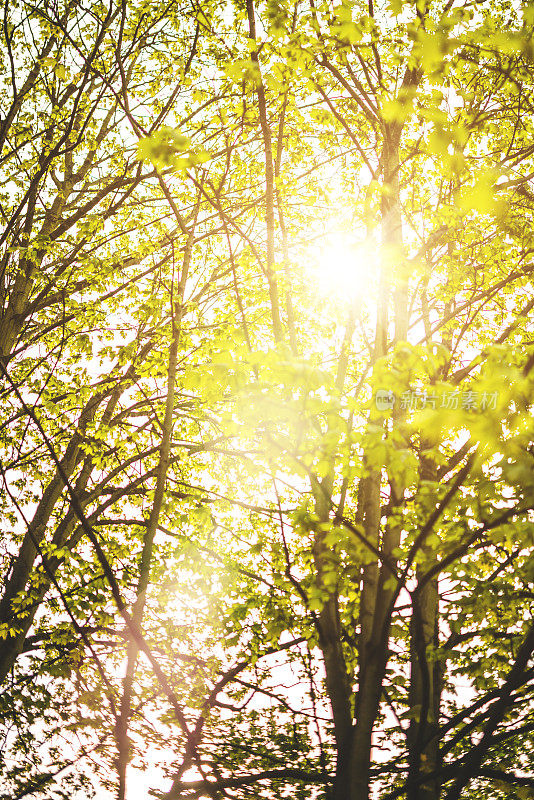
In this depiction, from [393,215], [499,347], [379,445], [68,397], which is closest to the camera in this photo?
[499,347]

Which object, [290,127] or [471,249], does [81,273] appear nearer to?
[290,127]

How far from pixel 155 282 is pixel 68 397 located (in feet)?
10.1

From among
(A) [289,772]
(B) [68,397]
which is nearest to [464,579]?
(A) [289,772]

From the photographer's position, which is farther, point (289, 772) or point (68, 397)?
point (68, 397)

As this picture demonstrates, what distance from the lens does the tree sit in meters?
2.49

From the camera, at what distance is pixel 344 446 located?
2.97 meters

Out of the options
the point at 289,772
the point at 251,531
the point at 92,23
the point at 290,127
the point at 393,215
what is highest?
the point at 92,23

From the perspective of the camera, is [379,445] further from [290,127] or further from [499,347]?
[290,127]

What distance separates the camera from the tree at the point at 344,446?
8.16 ft

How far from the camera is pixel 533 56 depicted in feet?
6.90

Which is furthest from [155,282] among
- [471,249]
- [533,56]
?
[533,56]

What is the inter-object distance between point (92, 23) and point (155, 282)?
484 centimetres

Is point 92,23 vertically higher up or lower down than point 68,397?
higher up

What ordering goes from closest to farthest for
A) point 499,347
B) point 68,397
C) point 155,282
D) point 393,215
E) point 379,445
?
point 499,347, point 379,445, point 393,215, point 155,282, point 68,397
